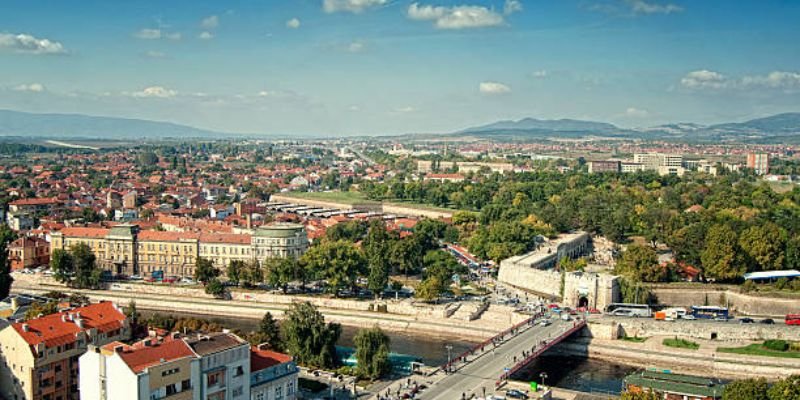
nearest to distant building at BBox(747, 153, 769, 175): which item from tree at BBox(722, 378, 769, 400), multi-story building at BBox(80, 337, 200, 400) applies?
tree at BBox(722, 378, 769, 400)

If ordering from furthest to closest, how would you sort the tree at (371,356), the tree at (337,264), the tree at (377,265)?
the tree at (337,264) → the tree at (377,265) → the tree at (371,356)

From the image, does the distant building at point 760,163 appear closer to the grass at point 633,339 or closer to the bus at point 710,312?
the bus at point 710,312

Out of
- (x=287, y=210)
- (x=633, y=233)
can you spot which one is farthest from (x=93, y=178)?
(x=633, y=233)

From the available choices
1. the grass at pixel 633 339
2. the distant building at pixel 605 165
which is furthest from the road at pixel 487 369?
the distant building at pixel 605 165

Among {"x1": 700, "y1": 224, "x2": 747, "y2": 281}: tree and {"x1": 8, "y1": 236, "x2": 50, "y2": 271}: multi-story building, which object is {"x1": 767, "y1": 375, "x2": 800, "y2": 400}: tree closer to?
{"x1": 700, "y1": 224, "x2": 747, "y2": 281}: tree

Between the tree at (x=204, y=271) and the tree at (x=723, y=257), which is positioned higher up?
the tree at (x=723, y=257)
